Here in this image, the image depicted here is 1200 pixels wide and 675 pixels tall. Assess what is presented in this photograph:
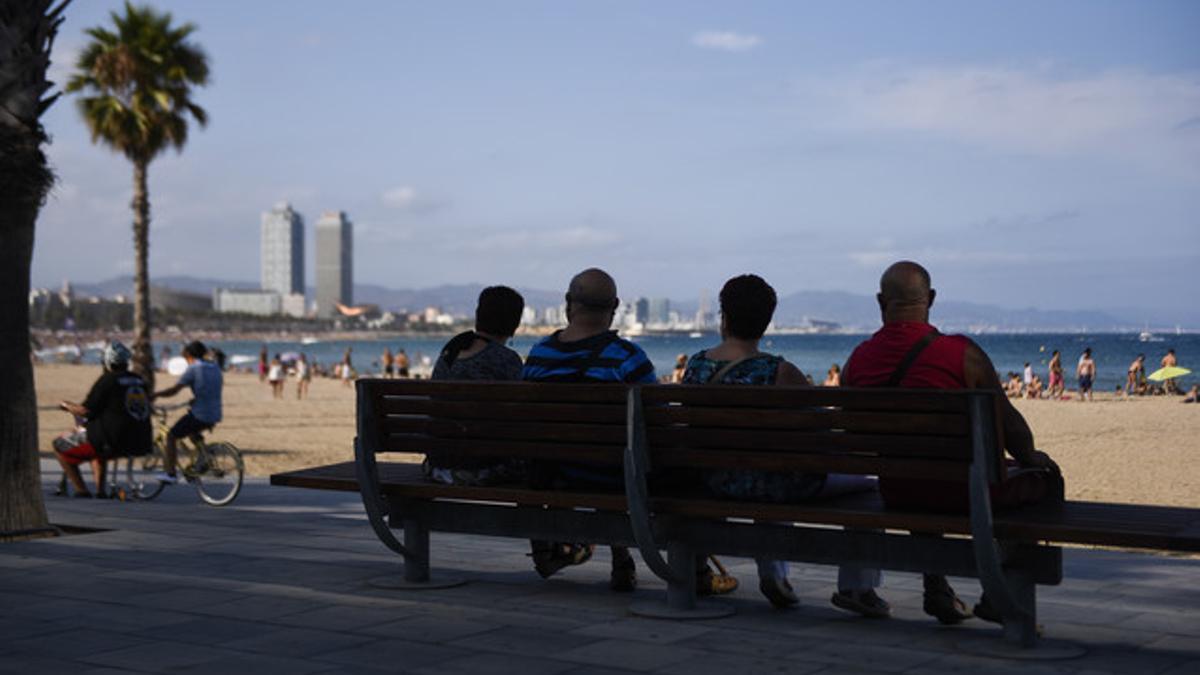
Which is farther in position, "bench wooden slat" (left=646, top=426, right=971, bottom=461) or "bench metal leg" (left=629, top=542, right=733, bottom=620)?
"bench metal leg" (left=629, top=542, right=733, bottom=620)

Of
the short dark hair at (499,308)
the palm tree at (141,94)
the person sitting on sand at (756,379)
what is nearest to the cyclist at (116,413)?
the short dark hair at (499,308)

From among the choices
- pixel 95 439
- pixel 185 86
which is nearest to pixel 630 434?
pixel 95 439

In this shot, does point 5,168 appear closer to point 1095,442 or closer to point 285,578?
point 285,578

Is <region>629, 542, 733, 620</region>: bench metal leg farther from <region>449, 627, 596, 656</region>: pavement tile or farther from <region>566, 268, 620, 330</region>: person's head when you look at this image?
<region>566, 268, 620, 330</region>: person's head

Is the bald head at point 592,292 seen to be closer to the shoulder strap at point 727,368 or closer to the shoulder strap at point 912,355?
the shoulder strap at point 727,368

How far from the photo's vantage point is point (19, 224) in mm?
8883

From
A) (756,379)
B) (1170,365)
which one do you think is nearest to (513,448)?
(756,379)

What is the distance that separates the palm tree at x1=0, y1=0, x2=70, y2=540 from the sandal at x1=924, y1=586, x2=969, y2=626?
5743mm

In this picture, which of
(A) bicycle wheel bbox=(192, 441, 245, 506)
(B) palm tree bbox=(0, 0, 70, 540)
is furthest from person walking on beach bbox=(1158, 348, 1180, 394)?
(B) palm tree bbox=(0, 0, 70, 540)

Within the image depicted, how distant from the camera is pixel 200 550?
855cm

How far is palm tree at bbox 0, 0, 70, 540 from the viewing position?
8828 mm

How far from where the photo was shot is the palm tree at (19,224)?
8828mm

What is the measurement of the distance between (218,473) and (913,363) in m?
8.21

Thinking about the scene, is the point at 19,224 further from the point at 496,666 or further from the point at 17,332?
the point at 496,666
